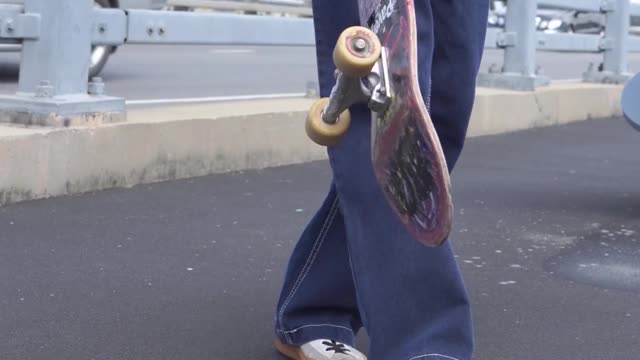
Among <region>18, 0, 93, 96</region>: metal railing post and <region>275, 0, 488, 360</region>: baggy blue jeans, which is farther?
<region>18, 0, 93, 96</region>: metal railing post

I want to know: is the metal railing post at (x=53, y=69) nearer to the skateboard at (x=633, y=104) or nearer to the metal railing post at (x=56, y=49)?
the metal railing post at (x=56, y=49)

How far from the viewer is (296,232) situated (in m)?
4.28

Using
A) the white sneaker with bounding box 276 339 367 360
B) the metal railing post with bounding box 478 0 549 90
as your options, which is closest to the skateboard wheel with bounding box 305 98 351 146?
the white sneaker with bounding box 276 339 367 360

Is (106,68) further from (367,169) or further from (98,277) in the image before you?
(367,169)

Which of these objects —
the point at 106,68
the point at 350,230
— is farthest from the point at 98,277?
the point at 106,68

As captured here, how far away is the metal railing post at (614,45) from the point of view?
30.7ft

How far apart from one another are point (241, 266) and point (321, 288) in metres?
0.97

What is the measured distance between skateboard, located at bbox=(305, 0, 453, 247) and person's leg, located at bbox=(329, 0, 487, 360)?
0.14 meters

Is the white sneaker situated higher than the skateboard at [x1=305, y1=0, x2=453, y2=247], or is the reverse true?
the skateboard at [x1=305, y1=0, x2=453, y2=247]

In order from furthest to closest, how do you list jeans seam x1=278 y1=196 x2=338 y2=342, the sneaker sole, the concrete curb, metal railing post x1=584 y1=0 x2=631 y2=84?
metal railing post x1=584 y1=0 x2=631 y2=84 → the concrete curb → the sneaker sole → jeans seam x1=278 y1=196 x2=338 y2=342

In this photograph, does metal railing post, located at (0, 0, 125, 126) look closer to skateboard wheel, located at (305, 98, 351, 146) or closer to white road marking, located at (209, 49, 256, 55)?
skateboard wheel, located at (305, 98, 351, 146)

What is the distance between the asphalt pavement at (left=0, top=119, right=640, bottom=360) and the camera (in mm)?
3008

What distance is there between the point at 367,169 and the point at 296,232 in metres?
1.90

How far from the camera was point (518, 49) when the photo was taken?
7938 millimetres
